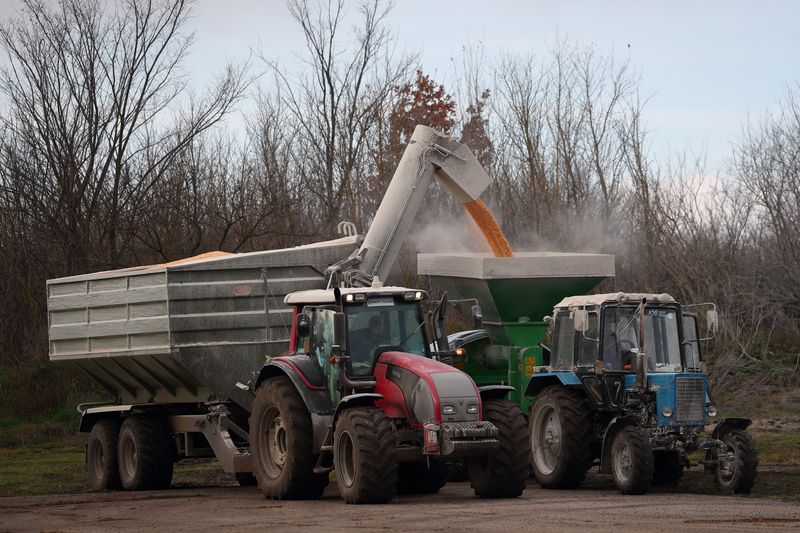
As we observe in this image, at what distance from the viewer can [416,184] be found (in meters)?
14.7

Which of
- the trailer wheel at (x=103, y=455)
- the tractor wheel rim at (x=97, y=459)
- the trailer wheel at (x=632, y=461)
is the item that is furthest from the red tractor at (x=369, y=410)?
the tractor wheel rim at (x=97, y=459)

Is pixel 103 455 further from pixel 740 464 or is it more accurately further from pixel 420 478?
pixel 740 464

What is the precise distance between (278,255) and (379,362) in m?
2.74

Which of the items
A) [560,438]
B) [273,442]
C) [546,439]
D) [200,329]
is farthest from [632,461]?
[200,329]

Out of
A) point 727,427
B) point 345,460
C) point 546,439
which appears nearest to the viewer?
point 345,460

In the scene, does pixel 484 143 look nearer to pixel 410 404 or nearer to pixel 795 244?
pixel 795 244

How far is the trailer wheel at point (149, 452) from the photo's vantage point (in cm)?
1453

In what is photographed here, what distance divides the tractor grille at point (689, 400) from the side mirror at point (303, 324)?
4080 millimetres

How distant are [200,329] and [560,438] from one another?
14.3 ft

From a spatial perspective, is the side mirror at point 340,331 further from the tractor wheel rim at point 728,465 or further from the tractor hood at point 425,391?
the tractor wheel rim at point 728,465

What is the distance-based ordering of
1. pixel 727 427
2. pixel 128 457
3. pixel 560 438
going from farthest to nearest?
pixel 128 457 < pixel 560 438 < pixel 727 427

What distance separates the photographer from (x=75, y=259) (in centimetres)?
2509

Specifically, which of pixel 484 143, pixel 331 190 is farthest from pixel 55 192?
pixel 484 143

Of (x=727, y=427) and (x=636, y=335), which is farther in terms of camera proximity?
(x=636, y=335)
